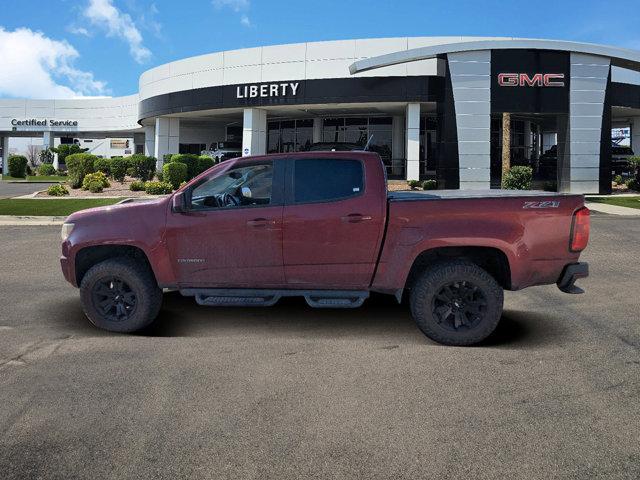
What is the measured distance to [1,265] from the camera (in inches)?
378

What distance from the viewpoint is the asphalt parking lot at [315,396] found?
3146 millimetres

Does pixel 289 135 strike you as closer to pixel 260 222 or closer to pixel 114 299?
pixel 114 299

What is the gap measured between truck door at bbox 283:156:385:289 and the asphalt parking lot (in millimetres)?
640

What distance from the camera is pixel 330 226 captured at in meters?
5.35

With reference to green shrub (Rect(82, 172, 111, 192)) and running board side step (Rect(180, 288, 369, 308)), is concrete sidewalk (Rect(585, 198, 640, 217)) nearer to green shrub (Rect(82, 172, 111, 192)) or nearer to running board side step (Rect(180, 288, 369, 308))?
running board side step (Rect(180, 288, 369, 308))

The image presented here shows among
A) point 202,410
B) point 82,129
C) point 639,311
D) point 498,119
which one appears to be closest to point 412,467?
point 202,410

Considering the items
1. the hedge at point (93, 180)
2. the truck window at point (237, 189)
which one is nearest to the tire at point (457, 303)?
the truck window at point (237, 189)

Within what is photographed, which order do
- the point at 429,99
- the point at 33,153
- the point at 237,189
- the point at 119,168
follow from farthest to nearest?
the point at 33,153
the point at 119,168
the point at 429,99
the point at 237,189

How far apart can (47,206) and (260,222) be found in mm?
17611

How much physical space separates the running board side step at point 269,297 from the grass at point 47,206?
14.0 metres

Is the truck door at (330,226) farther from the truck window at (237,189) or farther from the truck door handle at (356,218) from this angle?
the truck window at (237,189)

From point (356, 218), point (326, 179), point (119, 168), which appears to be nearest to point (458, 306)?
point (356, 218)

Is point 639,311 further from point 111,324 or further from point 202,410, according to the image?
point 111,324

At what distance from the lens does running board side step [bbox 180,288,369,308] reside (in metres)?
5.46
